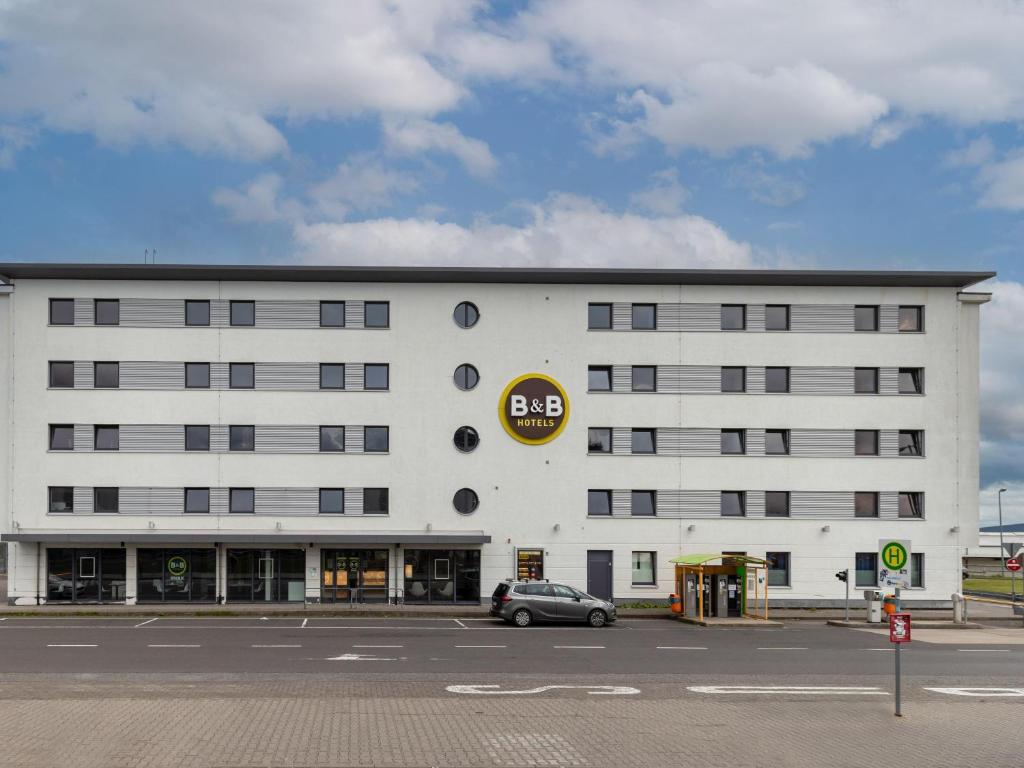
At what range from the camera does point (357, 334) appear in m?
39.6

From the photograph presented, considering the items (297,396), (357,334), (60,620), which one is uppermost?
(357,334)

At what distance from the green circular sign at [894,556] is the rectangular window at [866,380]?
81.4ft

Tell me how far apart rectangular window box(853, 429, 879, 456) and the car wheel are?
54.6 ft

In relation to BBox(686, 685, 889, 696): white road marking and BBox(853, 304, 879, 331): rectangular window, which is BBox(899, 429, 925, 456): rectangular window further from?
BBox(686, 685, 889, 696): white road marking

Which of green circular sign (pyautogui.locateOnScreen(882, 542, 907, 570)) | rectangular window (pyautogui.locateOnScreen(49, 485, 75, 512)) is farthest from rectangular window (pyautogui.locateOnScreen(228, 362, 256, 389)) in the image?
green circular sign (pyautogui.locateOnScreen(882, 542, 907, 570))

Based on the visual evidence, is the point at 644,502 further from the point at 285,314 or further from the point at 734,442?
the point at 285,314

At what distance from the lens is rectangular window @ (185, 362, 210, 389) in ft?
128

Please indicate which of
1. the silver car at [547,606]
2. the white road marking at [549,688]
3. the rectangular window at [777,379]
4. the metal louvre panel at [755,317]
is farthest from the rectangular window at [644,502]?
the white road marking at [549,688]

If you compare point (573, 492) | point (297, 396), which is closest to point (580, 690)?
point (573, 492)

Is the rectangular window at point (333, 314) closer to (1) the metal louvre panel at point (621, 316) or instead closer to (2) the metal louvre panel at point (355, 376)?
(2) the metal louvre panel at point (355, 376)

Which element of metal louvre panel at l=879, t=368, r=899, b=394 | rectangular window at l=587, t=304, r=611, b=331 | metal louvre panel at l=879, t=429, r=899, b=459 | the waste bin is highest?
rectangular window at l=587, t=304, r=611, b=331

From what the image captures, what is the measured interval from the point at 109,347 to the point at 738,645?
85.8 ft

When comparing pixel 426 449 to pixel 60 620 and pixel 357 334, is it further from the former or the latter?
pixel 60 620

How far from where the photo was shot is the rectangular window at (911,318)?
41.1 m
